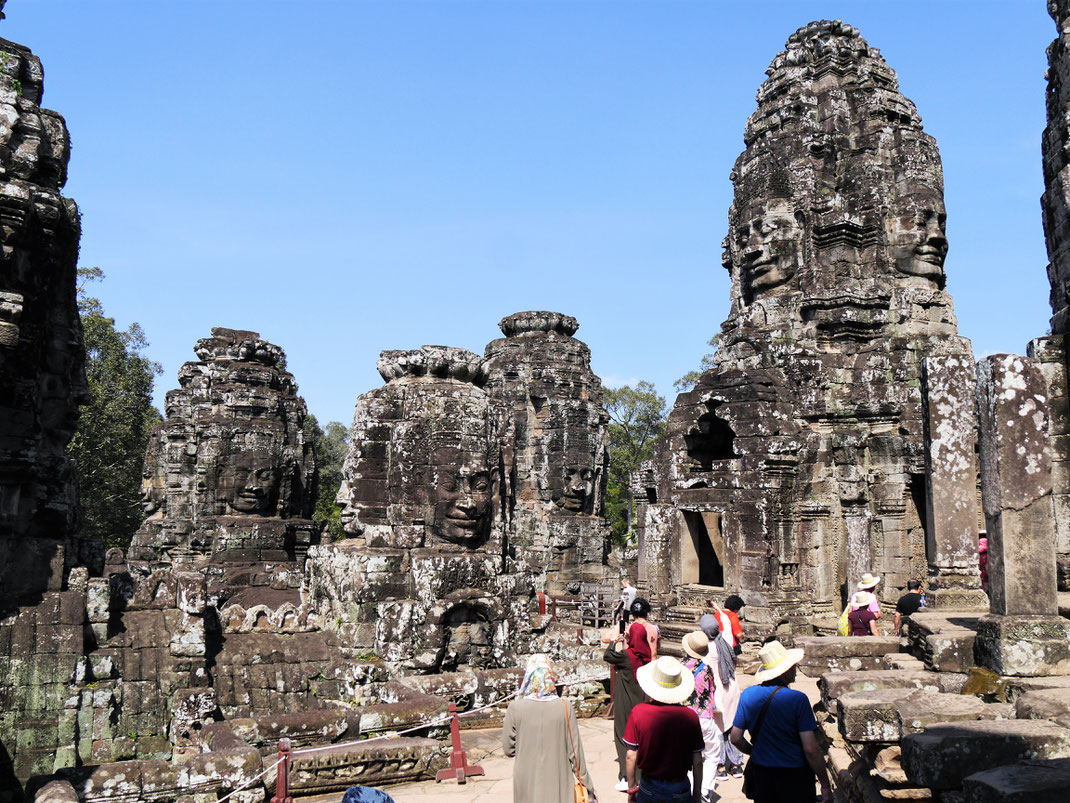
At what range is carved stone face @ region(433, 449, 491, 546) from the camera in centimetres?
935

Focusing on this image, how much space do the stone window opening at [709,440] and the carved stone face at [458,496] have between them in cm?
558

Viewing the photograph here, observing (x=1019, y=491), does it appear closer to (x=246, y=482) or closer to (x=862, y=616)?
(x=862, y=616)

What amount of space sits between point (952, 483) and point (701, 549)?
26.4ft

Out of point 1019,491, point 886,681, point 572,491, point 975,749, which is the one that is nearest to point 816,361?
point 572,491

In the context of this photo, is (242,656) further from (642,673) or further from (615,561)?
(615,561)

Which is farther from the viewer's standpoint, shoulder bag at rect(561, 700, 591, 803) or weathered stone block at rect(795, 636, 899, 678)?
weathered stone block at rect(795, 636, 899, 678)

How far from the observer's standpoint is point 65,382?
9555 millimetres

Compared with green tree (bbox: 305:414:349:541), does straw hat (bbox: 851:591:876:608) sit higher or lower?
lower

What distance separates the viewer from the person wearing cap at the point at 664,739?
4309 millimetres

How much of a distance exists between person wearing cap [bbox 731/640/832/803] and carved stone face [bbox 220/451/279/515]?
41.9ft

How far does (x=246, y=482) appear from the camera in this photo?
15672 millimetres

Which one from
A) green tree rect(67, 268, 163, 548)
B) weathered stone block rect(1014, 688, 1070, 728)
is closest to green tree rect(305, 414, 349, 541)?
green tree rect(67, 268, 163, 548)

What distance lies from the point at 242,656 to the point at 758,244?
12.1m

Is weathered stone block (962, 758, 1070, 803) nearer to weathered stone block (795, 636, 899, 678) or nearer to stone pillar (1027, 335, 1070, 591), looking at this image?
weathered stone block (795, 636, 899, 678)
